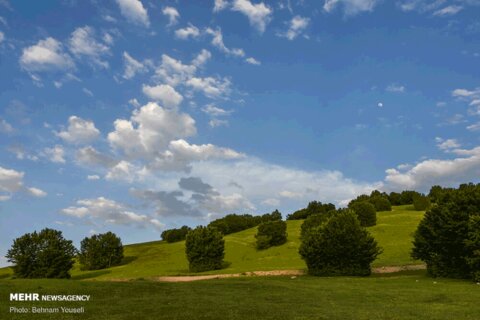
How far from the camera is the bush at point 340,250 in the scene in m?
55.9

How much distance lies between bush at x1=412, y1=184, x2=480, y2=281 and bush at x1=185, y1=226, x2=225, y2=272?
3758 centimetres

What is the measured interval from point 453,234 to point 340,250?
45.4 feet

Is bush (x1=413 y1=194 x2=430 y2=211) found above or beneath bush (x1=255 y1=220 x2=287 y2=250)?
above

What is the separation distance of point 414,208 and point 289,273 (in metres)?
85.3

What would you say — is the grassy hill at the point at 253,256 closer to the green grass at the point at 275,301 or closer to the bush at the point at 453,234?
the bush at the point at 453,234

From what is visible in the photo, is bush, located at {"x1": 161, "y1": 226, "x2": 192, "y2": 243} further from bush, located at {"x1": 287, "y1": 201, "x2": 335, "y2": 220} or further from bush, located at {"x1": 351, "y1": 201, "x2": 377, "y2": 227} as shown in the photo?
bush, located at {"x1": 351, "y1": 201, "x2": 377, "y2": 227}

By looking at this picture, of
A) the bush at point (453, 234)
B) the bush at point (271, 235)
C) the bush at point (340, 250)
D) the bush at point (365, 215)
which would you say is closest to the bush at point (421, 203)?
the bush at point (365, 215)

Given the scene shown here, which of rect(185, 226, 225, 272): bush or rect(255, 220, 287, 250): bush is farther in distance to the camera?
rect(255, 220, 287, 250): bush

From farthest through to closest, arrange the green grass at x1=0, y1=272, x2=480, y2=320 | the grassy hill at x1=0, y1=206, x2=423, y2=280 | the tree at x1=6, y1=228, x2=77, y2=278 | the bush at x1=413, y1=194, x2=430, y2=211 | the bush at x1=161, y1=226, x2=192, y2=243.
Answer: the bush at x1=161, y1=226, x2=192, y2=243 < the bush at x1=413, y1=194, x2=430, y2=211 < the tree at x1=6, y1=228, x2=77, y2=278 < the grassy hill at x1=0, y1=206, x2=423, y2=280 < the green grass at x1=0, y1=272, x2=480, y2=320

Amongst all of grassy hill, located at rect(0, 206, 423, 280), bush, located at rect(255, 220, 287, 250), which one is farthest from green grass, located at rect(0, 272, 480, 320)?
bush, located at rect(255, 220, 287, 250)

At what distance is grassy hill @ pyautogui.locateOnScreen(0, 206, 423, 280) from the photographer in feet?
235

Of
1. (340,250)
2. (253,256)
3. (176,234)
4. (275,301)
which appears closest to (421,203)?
(253,256)

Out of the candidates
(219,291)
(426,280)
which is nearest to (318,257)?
(426,280)

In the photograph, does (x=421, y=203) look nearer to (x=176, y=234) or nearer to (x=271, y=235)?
(x=271, y=235)
